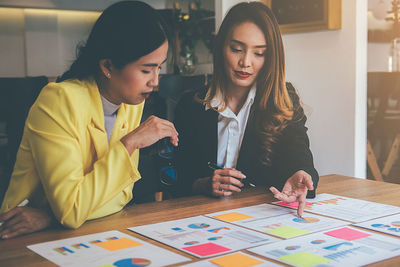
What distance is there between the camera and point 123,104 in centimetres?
147

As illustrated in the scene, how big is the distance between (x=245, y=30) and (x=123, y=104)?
2.08 feet

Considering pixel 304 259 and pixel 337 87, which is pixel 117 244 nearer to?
pixel 304 259

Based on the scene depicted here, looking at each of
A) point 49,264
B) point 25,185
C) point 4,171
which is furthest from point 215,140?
point 4,171

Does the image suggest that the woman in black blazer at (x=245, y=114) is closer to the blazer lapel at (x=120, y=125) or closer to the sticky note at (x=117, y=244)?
the blazer lapel at (x=120, y=125)

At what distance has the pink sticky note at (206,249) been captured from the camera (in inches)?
37.2

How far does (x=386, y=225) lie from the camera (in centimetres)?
113

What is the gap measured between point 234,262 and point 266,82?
1059 millimetres

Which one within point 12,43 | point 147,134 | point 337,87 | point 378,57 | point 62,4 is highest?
point 62,4

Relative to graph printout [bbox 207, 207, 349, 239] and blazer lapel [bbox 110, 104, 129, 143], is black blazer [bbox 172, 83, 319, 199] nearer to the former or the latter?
blazer lapel [bbox 110, 104, 129, 143]

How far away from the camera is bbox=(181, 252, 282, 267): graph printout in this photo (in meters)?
0.88

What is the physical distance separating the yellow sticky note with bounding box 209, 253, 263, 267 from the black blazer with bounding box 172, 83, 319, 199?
2.61ft

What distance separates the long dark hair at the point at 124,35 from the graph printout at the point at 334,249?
2.13 ft

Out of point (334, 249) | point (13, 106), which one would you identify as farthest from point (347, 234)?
point (13, 106)

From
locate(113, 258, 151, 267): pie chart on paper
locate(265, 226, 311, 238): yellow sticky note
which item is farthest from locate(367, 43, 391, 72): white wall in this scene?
locate(113, 258, 151, 267): pie chart on paper
